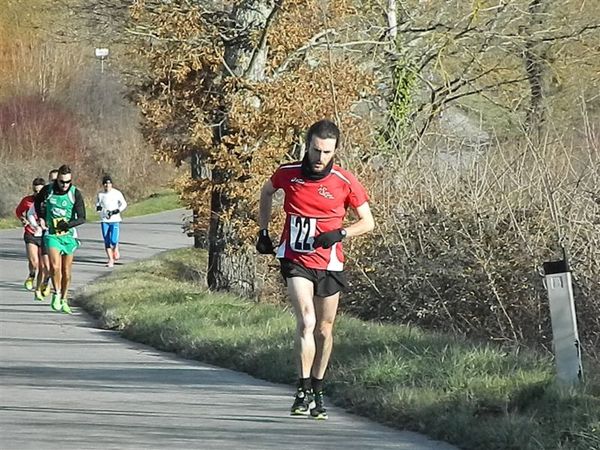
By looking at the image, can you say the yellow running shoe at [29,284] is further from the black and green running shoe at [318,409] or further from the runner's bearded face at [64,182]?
the black and green running shoe at [318,409]

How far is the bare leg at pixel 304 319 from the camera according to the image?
8.91 m

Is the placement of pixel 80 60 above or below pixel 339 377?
above

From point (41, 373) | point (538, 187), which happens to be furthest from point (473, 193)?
point (41, 373)

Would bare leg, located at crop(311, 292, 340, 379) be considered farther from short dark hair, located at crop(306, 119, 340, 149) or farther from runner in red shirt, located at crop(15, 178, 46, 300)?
runner in red shirt, located at crop(15, 178, 46, 300)

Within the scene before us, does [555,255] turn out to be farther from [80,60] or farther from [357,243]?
[80,60]

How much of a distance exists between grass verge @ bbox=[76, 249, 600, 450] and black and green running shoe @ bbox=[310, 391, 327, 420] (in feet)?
1.26

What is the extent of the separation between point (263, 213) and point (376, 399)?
156 centimetres

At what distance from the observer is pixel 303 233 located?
8984 mm

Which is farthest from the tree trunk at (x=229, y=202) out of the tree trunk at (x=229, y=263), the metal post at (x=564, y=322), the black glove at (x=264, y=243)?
the metal post at (x=564, y=322)

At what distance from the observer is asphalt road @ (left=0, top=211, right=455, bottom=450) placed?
8164mm

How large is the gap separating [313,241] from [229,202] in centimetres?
1057

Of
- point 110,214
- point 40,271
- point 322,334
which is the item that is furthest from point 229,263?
point 322,334

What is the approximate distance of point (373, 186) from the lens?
17.9 metres

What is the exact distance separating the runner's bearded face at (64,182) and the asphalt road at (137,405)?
2371 mm
